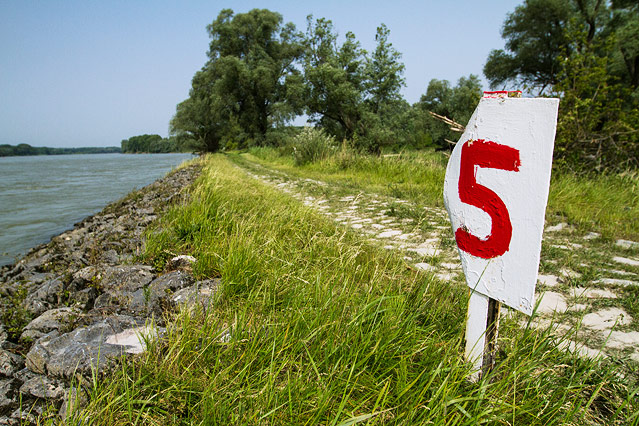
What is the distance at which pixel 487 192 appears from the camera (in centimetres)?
114

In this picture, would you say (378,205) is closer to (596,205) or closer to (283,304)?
(596,205)

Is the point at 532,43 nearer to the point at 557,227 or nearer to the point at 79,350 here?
the point at 557,227

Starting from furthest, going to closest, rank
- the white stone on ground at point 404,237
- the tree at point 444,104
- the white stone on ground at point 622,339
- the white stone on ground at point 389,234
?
the tree at point 444,104
the white stone on ground at point 389,234
the white stone on ground at point 404,237
the white stone on ground at point 622,339

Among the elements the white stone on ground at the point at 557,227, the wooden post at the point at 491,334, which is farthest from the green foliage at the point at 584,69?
the wooden post at the point at 491,334

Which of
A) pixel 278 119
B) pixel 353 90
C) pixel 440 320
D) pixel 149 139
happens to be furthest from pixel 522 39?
pixel 149 139

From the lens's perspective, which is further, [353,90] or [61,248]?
[353,90]

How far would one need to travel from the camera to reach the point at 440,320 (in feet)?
5.52

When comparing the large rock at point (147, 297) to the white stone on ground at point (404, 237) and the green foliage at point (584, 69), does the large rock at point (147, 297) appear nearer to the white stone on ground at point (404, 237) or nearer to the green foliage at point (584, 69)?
the white stone on ground at point (404, 237)

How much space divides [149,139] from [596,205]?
362ft

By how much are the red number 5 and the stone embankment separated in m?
1.36

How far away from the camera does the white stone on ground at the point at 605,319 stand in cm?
186

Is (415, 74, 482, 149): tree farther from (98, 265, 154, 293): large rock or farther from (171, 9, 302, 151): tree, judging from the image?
(98, 265, 154, 293): large rock

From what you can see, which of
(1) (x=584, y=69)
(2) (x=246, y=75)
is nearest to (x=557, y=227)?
(1) (x=584, y=69)

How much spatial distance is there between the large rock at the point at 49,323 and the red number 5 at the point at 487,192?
208cm
